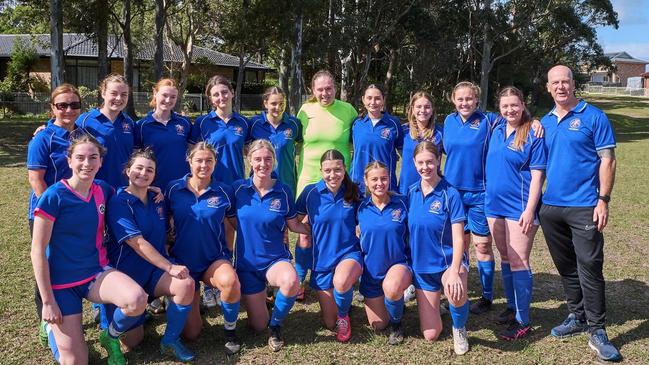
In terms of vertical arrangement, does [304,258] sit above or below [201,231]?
below

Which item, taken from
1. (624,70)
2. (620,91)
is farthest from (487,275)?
(624,70)

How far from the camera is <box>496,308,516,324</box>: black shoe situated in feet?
16.6

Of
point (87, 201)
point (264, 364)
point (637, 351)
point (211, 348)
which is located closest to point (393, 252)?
point (264, 364)

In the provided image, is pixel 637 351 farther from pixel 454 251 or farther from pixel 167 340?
pixel 167 340

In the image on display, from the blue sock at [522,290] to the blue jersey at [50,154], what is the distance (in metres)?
3.67

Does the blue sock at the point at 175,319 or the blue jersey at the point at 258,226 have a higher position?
the blue jersey at the point at 258,226

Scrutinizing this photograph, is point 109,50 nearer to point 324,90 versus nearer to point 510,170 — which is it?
point 324,90

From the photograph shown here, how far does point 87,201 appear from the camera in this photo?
3.93 m

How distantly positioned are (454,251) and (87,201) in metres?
2.77

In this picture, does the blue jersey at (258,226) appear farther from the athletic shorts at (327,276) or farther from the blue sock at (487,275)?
the blue sock at (487,275)

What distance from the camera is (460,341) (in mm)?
4527

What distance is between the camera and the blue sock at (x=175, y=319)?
4.21 meters

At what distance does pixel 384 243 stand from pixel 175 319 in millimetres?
1757

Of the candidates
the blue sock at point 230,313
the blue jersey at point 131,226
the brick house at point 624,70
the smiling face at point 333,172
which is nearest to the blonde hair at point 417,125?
the smiling face at point 333,172
